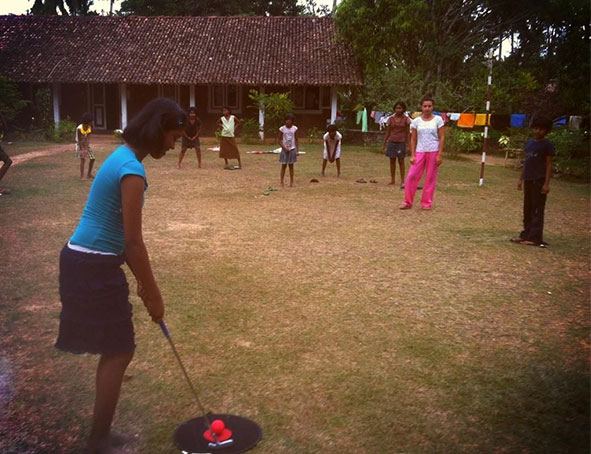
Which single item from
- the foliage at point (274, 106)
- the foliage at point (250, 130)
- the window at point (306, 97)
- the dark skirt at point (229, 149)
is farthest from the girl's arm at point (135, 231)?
the window at point (306, 97)

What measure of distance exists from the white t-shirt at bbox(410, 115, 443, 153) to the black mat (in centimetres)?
672

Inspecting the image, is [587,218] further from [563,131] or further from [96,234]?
[96,234]

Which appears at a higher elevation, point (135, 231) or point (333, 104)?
point (333, 104)

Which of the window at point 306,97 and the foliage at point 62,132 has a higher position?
the window at point 306,97

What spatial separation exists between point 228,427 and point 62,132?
73.7 ft

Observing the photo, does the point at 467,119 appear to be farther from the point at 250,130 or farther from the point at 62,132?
the point at 62,132

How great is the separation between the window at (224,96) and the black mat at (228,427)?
2348 cm

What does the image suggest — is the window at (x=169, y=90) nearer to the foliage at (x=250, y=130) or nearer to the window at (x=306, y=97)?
the foliage at (x=250, y=130)

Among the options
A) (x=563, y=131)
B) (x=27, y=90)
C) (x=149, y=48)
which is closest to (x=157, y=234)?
(x=563, y=131)

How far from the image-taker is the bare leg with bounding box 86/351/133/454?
254cm

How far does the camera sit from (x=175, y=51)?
24250 millimetres

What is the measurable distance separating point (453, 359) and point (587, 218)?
660cm

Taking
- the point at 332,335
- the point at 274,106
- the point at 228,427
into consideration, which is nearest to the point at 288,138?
the point at 332,335

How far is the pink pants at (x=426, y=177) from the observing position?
8.91 meters
